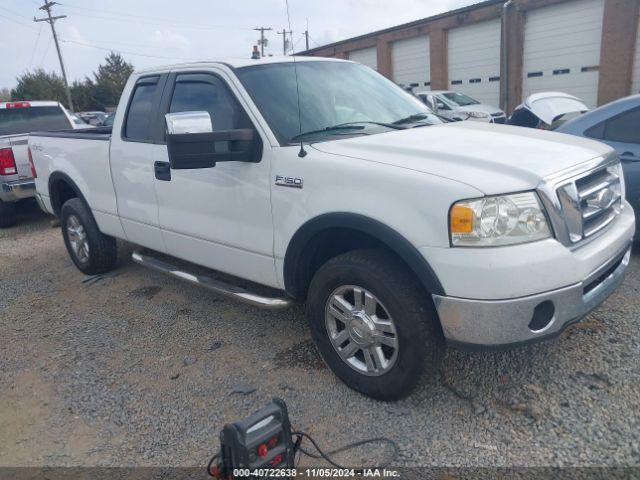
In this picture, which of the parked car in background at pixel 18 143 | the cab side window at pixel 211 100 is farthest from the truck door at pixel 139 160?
the parked car in background at pixel 18 143

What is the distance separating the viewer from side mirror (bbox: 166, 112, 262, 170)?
300 centimetres

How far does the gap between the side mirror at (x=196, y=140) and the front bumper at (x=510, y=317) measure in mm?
1498

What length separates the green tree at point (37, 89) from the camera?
4294 centimetres

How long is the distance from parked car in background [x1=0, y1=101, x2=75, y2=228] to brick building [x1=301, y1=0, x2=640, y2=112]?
15.0 meters

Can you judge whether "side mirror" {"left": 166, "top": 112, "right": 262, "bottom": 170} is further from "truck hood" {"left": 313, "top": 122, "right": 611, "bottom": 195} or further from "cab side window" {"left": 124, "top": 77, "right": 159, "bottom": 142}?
"cab side window" {"left": 124, "top": 77, "right": 159, "bottom": 142}

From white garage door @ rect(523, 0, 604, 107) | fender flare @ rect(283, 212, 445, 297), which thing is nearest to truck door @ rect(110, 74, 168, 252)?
fender flare @ rect(283, 212, 445, 297)

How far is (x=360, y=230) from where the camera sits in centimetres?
281

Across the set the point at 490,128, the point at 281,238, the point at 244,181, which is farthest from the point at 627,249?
the point at 244,181

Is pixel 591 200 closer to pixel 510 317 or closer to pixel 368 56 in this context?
pixel 510 317

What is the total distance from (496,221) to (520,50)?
60.0ft

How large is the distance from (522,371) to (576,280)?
892 millimetres

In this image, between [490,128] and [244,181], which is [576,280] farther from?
[244,181]

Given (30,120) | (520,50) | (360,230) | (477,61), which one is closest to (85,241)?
(360,230)

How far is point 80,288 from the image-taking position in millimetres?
5395
